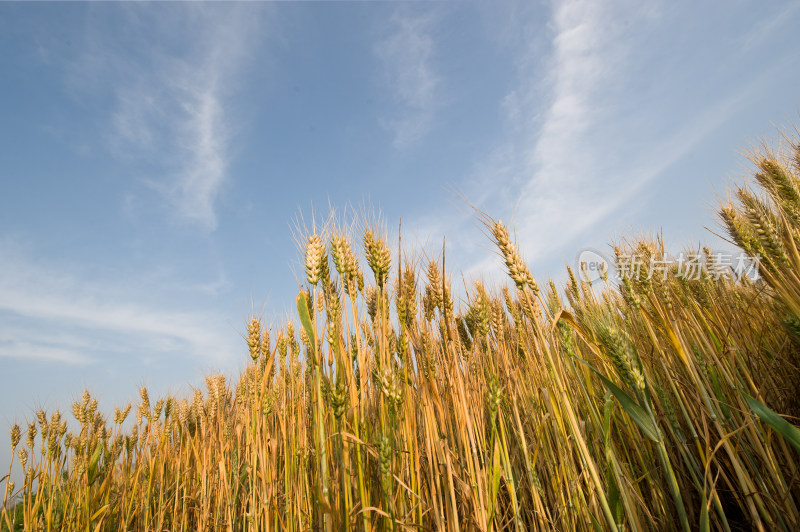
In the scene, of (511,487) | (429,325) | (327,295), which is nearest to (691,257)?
(429,325)

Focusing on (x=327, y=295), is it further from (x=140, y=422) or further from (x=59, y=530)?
(x=140, y=422)

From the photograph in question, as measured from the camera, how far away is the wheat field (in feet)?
4.30

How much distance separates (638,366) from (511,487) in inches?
23.4

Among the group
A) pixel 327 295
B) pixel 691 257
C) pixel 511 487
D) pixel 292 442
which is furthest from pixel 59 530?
pixel 691 257

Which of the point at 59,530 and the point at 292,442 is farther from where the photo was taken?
the point at 59,530

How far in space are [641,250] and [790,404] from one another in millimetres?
1427

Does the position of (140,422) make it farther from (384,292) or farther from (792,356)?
(792,356)

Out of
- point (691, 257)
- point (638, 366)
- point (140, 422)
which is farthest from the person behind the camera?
point (140, 422)

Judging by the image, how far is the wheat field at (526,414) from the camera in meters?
1.31

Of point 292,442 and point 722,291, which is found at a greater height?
point 722,291

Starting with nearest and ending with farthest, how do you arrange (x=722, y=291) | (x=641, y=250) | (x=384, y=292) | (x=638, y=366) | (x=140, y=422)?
(x=638, y=366) < (x=384, y=292) < (x=722, y=291) < (x=641, y=250) < (x=140, y=422)

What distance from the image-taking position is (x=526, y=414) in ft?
6.72

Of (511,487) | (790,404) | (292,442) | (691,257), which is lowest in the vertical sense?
(511,487)

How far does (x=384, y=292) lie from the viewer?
61.6 inches
